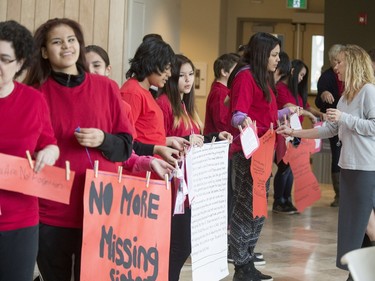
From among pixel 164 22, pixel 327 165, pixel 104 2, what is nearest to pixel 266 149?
pixel 104 2

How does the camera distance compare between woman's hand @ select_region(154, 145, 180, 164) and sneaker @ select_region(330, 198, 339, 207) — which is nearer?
woman's hand @ select_region(154, 145, 180, 164)

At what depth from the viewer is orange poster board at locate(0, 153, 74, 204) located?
2963mm

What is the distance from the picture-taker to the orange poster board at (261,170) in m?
5.46

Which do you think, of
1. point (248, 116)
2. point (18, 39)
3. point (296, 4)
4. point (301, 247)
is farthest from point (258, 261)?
point (296, 4)

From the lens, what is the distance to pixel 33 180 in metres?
3.04

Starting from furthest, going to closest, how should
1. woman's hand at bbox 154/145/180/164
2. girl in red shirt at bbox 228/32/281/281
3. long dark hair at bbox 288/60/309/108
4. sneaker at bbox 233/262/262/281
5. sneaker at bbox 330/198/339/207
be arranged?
sneaker at bbox 330/198/339/207, long dark hair at bbox 288/60/309/108, sneaker at bbox 233/262/262/281, girl in red shirt at bbox 228/32/281/281, woman's hand at bbox 154/145/180/164

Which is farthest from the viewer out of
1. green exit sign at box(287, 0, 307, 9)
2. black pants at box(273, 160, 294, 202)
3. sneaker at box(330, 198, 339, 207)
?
green exit sign at box(287, 0, 307, 9)

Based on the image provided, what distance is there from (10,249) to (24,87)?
0.59m

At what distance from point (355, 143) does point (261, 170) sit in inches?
25.3

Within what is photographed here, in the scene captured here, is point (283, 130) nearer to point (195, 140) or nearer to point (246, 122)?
point (246, 122)

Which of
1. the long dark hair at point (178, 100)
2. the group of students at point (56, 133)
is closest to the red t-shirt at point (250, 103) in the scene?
the long dark hair at point (178, 100)

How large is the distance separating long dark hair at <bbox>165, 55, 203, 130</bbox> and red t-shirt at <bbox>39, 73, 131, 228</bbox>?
170 cm

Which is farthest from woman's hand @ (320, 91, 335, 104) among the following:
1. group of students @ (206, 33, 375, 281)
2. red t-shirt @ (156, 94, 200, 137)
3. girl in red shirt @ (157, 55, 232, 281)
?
red t-shirt @ (156, 94, 200, 137)

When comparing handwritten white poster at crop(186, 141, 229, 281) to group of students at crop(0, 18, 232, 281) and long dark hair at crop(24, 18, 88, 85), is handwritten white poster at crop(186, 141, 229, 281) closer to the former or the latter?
group of students at crop(0, 18, 232, 281)
